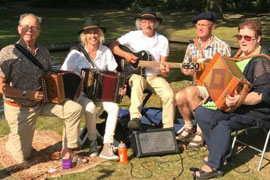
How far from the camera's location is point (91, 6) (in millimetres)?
35000

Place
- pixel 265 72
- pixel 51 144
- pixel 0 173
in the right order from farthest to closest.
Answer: pixel 51 144 → pixel 0 173 → pixel 265 72

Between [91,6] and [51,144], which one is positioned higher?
[91,6]

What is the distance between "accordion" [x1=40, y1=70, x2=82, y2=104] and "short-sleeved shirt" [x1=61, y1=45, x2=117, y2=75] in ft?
1.38

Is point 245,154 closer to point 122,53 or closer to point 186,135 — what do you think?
point 186,135

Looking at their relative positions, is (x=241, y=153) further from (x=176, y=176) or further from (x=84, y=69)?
(x=84, y=69)

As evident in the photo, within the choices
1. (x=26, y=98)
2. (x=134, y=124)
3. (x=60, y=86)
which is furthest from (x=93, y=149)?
(x=26, y=98)

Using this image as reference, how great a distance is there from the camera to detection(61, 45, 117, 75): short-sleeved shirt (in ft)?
15.9

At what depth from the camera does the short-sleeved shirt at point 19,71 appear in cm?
412

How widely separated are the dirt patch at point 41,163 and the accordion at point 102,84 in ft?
2.76

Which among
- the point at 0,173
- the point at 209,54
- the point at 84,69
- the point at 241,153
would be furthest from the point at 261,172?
the point at 0,173

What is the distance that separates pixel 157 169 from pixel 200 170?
0.54m

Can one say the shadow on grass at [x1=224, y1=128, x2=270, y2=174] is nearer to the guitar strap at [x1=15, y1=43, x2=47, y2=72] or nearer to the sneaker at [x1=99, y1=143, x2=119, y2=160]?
the sneaker at [x1=99, y1=143, x2=119, y2=160]

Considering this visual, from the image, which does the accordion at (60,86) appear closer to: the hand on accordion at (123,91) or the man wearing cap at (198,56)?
the hand on accordion at (123,91)

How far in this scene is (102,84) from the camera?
478cm
